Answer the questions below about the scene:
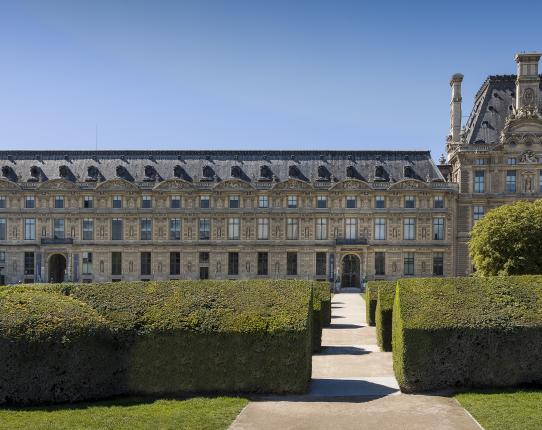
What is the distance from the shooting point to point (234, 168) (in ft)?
236

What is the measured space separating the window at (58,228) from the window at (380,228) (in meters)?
37.8

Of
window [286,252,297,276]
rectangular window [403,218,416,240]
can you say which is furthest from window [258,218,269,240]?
rectangular window [403,218,416,240]

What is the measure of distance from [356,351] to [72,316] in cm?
1466

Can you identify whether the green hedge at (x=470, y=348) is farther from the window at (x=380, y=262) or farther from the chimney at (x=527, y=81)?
the chimney at (x=527, y=81)

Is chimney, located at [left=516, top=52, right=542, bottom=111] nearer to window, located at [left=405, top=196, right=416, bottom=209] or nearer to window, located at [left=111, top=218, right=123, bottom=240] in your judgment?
window, located at [left=405, top=196, right=416, bottom=209]

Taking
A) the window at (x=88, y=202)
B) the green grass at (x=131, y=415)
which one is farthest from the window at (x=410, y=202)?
the green grass at (x=131, y=415)

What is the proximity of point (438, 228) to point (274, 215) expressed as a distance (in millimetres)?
19564

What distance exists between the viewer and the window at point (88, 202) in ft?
233

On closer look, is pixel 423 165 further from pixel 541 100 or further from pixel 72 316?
pixel 72 316

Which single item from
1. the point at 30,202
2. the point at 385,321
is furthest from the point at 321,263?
the point at 385,321

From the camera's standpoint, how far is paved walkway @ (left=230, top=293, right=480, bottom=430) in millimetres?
16453

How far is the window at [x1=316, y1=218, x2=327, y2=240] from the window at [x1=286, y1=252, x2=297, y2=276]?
3.64m

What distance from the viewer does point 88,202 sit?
233ft

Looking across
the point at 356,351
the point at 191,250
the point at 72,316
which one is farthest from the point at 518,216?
the point at 191,250
